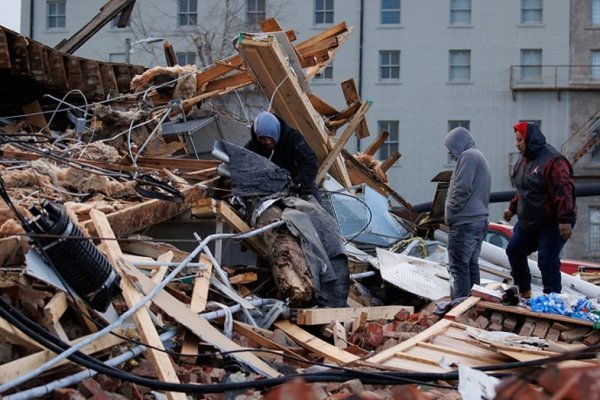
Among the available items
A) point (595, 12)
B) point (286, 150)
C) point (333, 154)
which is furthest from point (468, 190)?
point (595, 12)

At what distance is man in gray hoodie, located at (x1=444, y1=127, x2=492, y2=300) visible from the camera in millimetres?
7953

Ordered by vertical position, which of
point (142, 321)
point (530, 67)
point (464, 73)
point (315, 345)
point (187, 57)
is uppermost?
point (187, 57)

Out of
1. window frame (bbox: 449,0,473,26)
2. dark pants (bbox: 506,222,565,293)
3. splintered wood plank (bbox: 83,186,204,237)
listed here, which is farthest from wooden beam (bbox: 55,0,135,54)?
window frame (bbox: 449,0,473,26)

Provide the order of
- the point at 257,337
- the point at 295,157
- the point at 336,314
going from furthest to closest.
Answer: the point at 295,157, the point at 336,314, the point at 257,337

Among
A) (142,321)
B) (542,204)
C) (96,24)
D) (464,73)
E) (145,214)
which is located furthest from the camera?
(464,73)

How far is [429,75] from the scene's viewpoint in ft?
115

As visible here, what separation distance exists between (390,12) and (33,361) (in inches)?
1261

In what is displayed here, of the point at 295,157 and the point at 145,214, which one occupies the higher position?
the point at 295,157

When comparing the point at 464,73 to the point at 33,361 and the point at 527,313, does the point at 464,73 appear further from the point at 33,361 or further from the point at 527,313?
the point at 33,361

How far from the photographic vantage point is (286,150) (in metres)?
8.64

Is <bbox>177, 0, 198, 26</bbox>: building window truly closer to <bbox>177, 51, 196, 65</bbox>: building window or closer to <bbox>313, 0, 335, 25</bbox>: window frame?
<bbox>177, 51, 196, 65</bbox>: building window

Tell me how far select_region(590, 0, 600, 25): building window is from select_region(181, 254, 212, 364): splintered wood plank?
31.4 meters

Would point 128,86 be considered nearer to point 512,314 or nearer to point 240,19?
point 512,314

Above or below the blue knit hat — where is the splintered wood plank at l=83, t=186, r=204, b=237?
below
